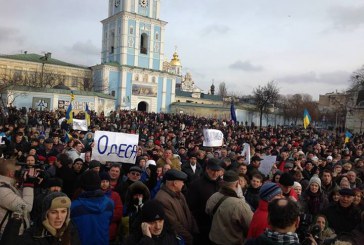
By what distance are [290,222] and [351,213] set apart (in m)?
2.82

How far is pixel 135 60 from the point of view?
6369 cm

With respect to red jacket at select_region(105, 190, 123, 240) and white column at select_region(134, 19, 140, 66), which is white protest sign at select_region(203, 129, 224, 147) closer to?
red jacket at select_region(105, 190, 123, 240)

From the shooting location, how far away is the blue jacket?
417 cm

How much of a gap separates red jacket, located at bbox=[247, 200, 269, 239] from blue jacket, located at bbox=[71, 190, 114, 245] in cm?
164

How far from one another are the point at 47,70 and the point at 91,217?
66377 millimetres

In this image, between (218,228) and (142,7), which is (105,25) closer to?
(142,7)

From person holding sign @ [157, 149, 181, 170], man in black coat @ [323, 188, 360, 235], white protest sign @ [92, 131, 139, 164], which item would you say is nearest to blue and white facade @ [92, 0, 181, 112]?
person holding sign @ [157, 149, 181, 170]

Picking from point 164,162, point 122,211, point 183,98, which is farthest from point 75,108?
point 183,98

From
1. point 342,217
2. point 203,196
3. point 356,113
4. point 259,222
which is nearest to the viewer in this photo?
point 259,222

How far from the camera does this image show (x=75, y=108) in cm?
4147

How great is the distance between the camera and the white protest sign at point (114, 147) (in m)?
8.21

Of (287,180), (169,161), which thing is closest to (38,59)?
(169,161)

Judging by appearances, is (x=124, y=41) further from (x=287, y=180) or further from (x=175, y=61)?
Result: (x=287, y=180)

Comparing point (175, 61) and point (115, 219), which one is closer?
point (115, 219)
